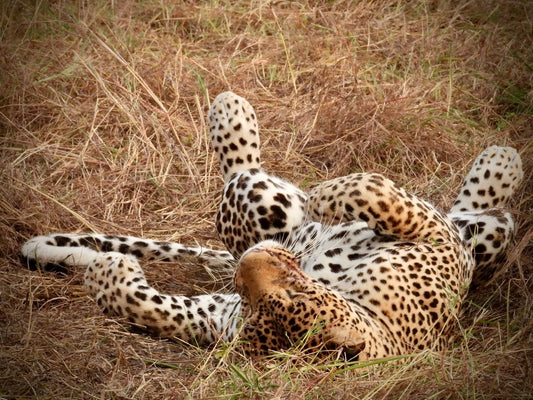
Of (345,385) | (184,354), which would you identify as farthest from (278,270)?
(184,354)

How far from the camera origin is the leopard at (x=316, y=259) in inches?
167

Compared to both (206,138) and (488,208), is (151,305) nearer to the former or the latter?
(488,208)

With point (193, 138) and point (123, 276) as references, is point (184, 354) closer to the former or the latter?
point (123, 276)

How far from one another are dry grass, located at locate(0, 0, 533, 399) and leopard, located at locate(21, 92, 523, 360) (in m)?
0.12

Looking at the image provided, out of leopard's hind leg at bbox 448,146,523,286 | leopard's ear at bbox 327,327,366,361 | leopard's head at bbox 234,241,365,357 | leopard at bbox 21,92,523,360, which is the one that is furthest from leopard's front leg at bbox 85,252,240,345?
leopard's hind leg at bbox 448,146,523,286

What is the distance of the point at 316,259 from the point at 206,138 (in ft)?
6.98

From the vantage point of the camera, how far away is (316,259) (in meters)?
5.00

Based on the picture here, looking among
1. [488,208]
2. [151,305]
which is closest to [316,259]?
[151,305]

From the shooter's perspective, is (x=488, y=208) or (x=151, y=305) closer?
(x=151, y=305)

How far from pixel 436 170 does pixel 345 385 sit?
8.99ft

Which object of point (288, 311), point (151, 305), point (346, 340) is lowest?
point (151, 305)

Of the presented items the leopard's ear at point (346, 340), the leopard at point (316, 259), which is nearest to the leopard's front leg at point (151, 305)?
the leopard at point (316, 259)

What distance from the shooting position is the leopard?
423 cm

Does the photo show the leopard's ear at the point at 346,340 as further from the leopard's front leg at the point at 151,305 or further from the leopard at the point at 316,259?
the leopard's front leg at the point at 151,305
